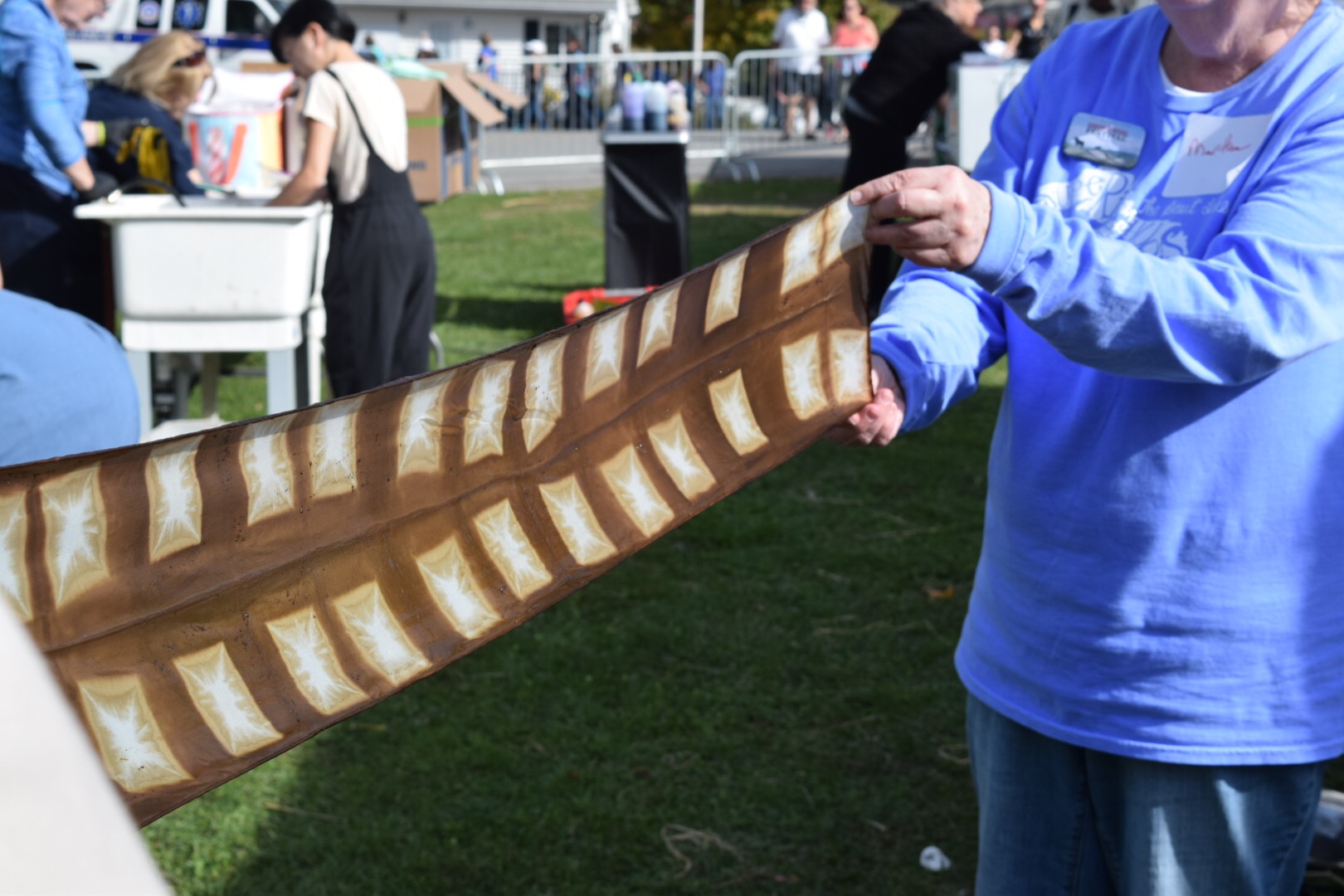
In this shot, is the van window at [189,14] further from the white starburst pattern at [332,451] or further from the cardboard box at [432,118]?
the white starburst pattern at [332,451]

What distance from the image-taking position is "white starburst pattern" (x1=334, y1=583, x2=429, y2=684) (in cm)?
132

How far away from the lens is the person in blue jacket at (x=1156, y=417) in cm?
137

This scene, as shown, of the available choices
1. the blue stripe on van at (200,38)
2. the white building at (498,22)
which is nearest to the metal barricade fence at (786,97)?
the blue stripe on van at (200,38)

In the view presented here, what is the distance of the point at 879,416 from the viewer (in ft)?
5.41

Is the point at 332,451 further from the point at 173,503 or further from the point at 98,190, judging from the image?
the point at 98,190

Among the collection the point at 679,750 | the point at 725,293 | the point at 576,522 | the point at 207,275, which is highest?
the point at 725,293

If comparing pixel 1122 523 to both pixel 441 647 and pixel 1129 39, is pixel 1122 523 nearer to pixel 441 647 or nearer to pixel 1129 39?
pixel 1129 39

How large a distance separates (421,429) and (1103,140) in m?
0.89

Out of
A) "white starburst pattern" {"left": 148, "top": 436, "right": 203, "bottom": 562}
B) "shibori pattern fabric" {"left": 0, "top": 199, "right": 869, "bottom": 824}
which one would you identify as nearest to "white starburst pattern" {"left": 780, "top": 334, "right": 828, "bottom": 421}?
"shibori pattern fabric" {"left": 0, "top": 199, "right": 869, "bottom": 824}

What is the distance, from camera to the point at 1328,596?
159 centimetres

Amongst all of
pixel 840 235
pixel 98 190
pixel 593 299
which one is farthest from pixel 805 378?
pixel 593 299

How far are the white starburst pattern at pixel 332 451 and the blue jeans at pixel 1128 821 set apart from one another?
3.10 feet

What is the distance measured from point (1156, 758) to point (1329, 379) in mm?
481

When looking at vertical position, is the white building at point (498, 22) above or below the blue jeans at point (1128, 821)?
above
